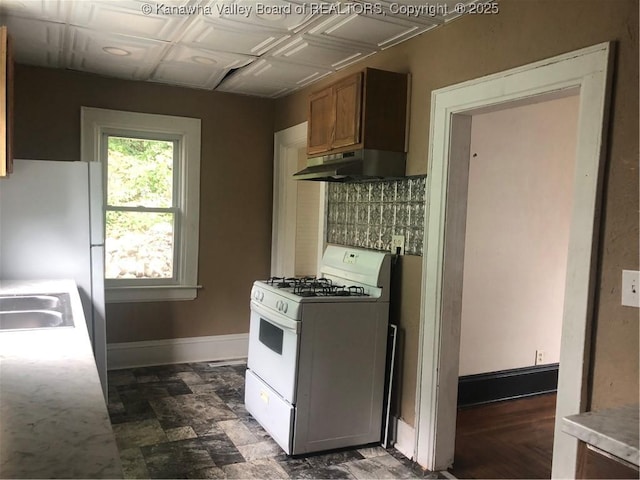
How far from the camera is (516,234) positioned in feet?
12.1

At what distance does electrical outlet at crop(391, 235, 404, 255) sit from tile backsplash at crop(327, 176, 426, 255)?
2cm

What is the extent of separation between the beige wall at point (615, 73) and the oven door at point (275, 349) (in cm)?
124

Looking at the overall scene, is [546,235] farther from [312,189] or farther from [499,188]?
[312,189]

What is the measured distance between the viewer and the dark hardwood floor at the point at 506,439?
9.09ft

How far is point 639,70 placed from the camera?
174 centimetres

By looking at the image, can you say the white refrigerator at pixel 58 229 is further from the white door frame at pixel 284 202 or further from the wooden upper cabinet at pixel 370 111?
the white door frame at pixel 284 202

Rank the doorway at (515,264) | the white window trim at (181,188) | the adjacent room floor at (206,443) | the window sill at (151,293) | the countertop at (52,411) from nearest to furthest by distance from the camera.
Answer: the countertop at (52,411)
the adjacent room floor at (206,443)
the doorway at (515,264)
the white window trim at (181,188)
the window sill at (151,293)

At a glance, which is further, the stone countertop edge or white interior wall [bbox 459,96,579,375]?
white interior wall [bbox 459,96,579,375]

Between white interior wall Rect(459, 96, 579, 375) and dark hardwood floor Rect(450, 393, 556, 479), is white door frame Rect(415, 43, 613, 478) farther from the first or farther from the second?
white interior wall Rect(459, 96, 579, 375)

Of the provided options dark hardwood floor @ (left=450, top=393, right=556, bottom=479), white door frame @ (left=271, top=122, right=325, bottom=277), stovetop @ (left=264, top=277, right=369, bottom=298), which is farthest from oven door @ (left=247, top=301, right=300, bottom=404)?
white door frame @ (left=271, top=122, right=325, bottom=277)

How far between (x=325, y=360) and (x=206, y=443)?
81 cm

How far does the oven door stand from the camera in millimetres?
2736

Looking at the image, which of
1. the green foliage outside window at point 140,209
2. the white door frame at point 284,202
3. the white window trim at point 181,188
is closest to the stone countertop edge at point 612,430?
the white door frame at point 284,202

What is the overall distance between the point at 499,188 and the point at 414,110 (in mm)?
1047
